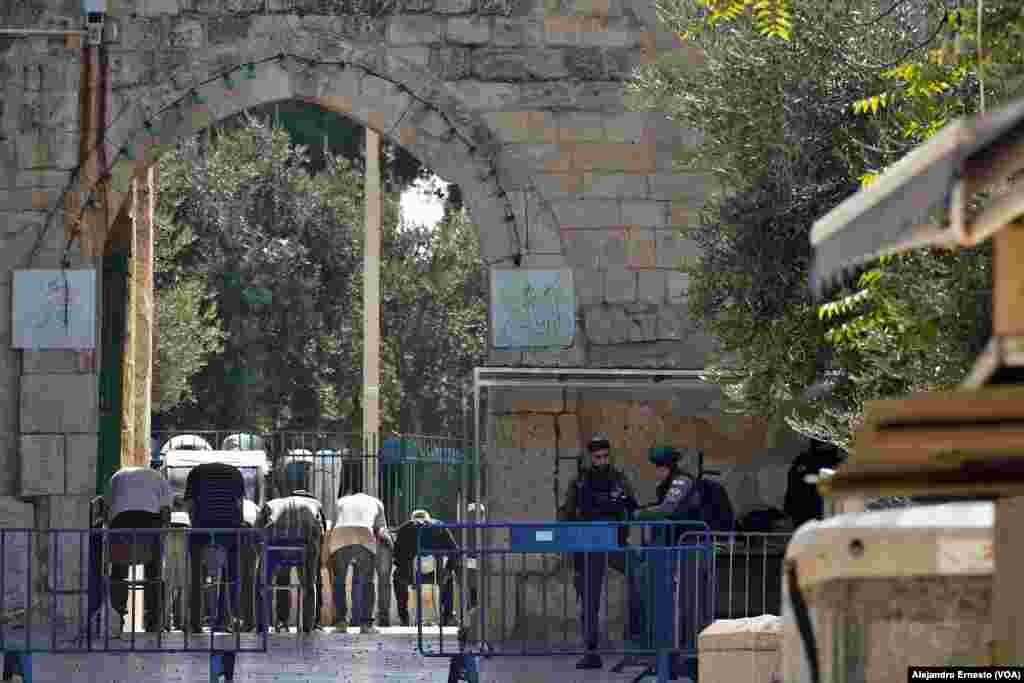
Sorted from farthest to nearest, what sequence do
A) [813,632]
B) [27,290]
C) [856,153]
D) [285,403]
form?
[285,403] < [27,290] < [856,153] < [813,632]

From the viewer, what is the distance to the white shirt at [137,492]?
14.6m

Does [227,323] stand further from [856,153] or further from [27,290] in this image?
[856,153]

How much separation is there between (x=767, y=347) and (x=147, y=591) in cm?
525

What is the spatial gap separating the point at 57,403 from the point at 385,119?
9.80 ft

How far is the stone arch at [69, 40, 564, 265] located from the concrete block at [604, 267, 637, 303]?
1.22 ft

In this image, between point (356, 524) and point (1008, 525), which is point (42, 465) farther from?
point (1008, 525)

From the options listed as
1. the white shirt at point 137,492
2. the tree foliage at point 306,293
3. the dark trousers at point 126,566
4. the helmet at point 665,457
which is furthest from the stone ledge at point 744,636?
the tree foliage at point 306,293

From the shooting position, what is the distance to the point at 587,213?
15.6 m

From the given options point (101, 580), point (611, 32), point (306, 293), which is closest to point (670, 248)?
point (611, 32)

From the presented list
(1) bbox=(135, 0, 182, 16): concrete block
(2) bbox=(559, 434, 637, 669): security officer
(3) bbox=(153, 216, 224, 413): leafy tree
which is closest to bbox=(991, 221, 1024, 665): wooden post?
(2) bbox=(559, 434, 637, 669): security officer

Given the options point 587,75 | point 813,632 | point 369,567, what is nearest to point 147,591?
point 369,567

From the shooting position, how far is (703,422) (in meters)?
15.5

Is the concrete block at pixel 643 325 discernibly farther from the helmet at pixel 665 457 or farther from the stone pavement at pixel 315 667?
the stone pavement at pixel 315 667

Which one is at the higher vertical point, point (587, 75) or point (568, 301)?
point (587, 75)
